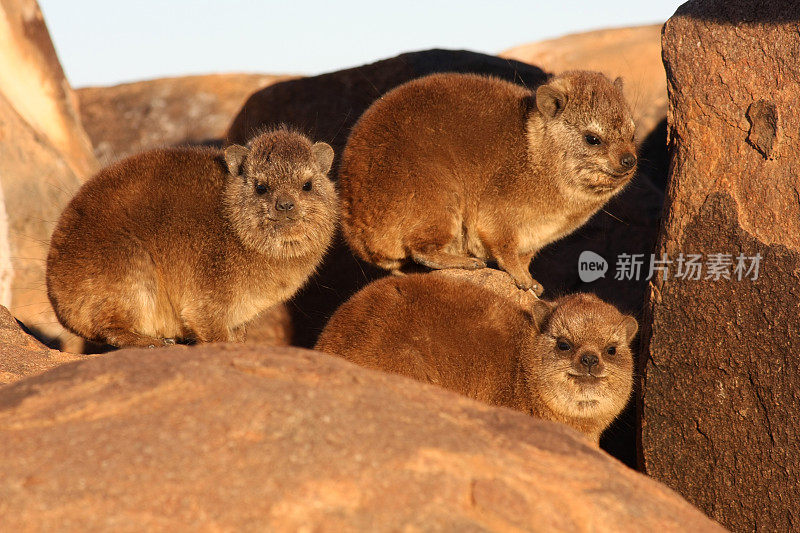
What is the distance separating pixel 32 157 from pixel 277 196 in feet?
15.5

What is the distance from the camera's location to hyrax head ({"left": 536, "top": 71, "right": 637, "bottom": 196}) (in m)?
6.56

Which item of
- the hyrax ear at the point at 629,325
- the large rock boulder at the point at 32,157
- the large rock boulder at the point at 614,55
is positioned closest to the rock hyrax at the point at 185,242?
Result: the hyrax ear at the point at 629,325

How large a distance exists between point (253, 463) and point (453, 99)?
4.28 meters

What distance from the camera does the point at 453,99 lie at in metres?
6.70

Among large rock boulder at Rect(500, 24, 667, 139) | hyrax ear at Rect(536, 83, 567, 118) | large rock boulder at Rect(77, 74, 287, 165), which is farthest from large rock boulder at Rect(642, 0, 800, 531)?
large rock boulder at Rect(500, 24, 667, 139)

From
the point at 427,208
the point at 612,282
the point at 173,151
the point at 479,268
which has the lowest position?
the point at 612,282

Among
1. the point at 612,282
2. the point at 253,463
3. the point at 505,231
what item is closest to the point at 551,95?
the point at 505,231

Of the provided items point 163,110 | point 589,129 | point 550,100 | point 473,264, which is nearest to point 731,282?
point 589,129

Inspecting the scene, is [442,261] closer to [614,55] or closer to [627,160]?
[627,160]

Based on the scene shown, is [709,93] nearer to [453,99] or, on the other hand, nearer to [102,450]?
[453,99]

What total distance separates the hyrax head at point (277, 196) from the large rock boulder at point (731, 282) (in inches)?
101

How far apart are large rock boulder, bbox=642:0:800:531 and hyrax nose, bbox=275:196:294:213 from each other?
269 cm

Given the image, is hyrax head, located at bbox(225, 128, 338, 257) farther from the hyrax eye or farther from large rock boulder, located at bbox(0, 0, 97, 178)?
large rock boulder, located at bbox(0, 0, 97, 178)

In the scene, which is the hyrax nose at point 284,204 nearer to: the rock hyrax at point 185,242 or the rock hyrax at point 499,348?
the rock hyrax at point 185,242
